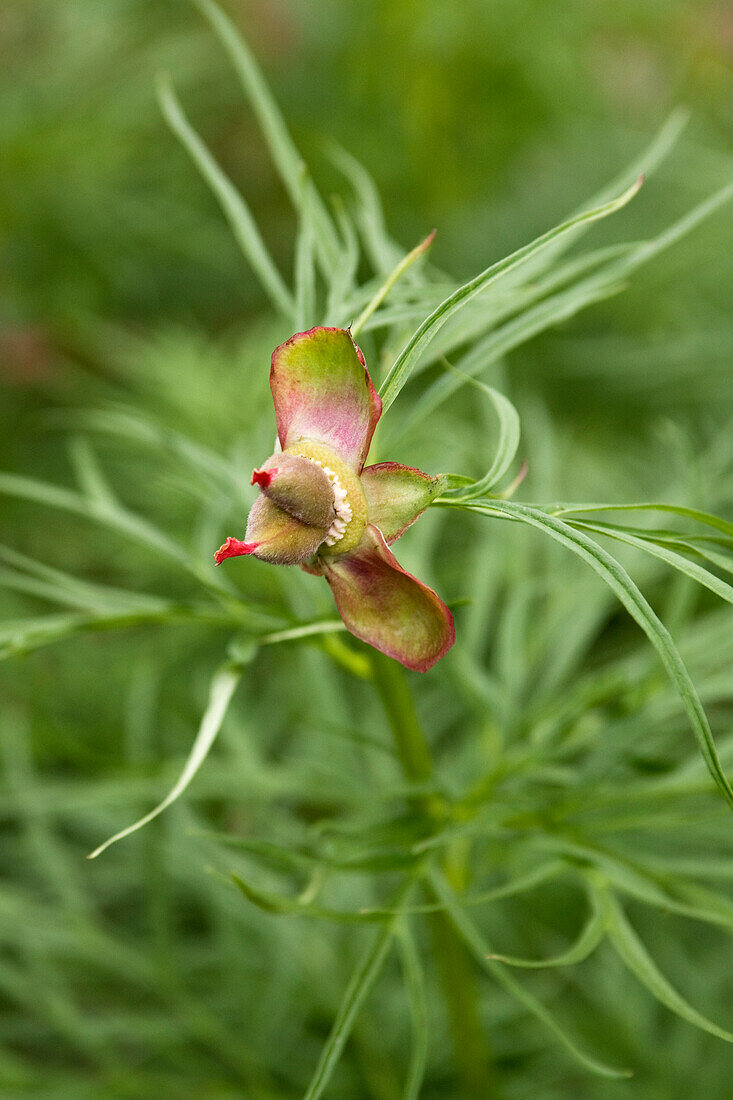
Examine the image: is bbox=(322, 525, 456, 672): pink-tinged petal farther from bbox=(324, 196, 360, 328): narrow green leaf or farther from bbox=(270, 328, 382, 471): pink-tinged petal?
bbox=(324, 196, 360, 328): narrow green leaf

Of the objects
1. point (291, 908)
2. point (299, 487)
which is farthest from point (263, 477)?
point (291, 908)

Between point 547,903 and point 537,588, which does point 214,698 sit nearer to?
point 537,588

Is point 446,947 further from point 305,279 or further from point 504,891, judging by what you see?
point 305,279

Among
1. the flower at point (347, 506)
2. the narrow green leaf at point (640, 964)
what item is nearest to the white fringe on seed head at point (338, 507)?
the flower at point (347, 506)

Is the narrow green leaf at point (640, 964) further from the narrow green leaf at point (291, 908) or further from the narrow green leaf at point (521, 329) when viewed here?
the narrow green leaf at point (521, 329)

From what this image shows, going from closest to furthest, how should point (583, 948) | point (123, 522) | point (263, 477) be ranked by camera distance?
point (263, 477) → point (583, 948) → point (123, 522)

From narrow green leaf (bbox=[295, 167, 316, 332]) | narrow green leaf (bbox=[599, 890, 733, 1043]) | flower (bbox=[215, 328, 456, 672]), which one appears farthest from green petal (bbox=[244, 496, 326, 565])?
narrow green leaf (bbox=[599, 890, 733, 1043])
